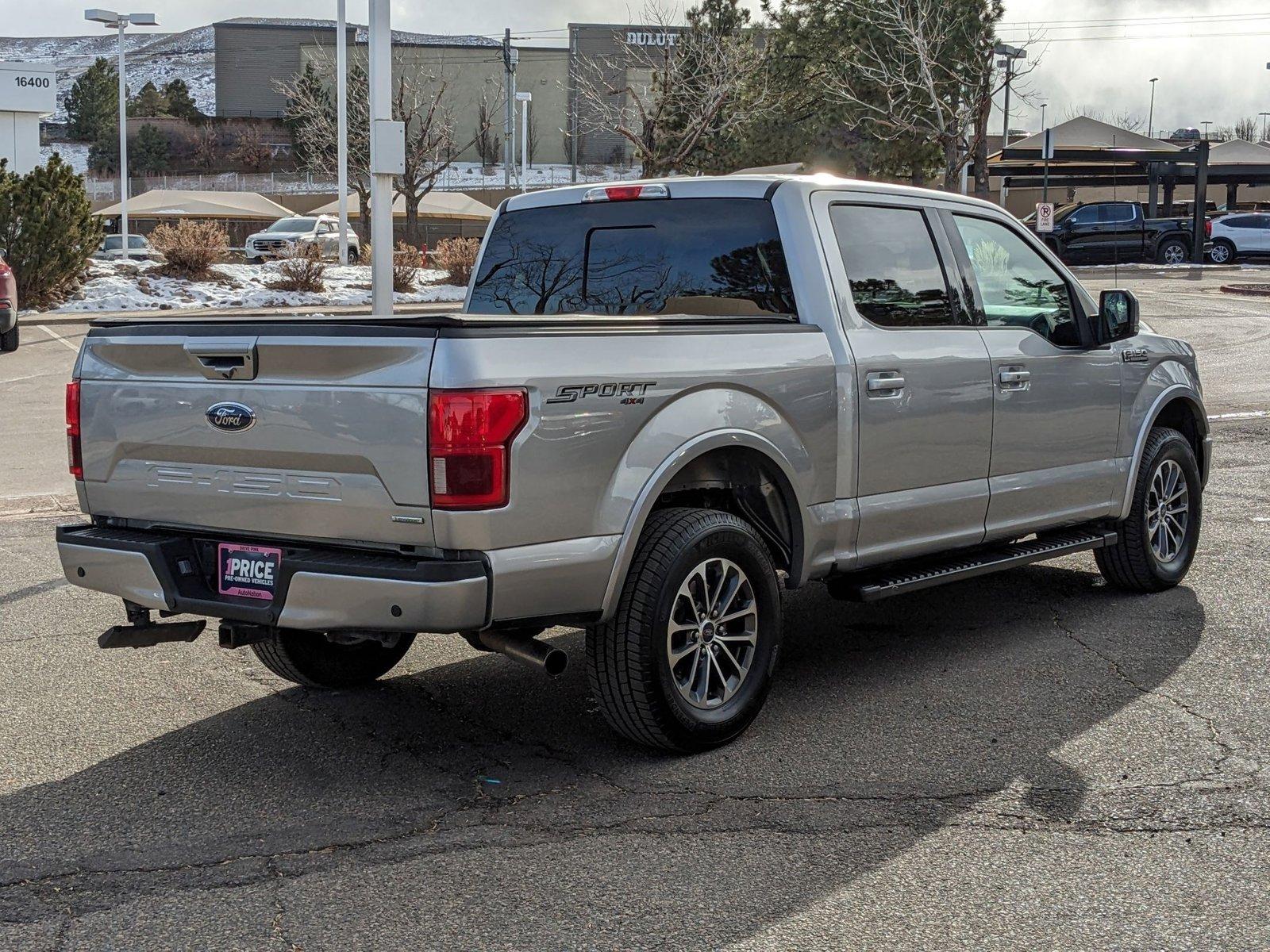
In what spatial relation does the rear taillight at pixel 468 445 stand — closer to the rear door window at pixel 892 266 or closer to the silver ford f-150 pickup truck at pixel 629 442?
the silver ford f-150 pickup truck at pixel 629 442

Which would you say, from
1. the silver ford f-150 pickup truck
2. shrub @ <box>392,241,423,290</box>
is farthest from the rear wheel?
the silver ford f-150 pickup truck

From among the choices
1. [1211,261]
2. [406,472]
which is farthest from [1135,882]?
[1211,261]

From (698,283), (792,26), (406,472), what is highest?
(792,26)

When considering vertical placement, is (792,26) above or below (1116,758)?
above

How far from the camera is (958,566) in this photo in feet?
20.4

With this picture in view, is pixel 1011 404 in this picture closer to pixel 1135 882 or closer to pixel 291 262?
pixel 1135 882

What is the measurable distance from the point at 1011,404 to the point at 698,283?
155cm

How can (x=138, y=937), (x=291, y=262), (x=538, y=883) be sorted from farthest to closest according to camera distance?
(x=291, y=262) < (x=538, y=883) < (x=138, y=937)

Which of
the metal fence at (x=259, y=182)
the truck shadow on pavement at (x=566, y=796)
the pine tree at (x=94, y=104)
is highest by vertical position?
the pine tree at (x=94, y=104)

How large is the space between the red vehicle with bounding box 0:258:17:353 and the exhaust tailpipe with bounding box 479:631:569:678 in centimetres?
1514

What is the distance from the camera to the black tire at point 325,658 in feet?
18.8

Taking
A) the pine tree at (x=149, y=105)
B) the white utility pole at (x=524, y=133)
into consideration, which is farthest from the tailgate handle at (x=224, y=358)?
the pine tree at (x=149, y=105)

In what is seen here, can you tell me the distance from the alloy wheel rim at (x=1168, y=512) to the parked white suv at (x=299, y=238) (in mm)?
30888

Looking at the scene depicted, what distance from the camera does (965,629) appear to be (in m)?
6.96
